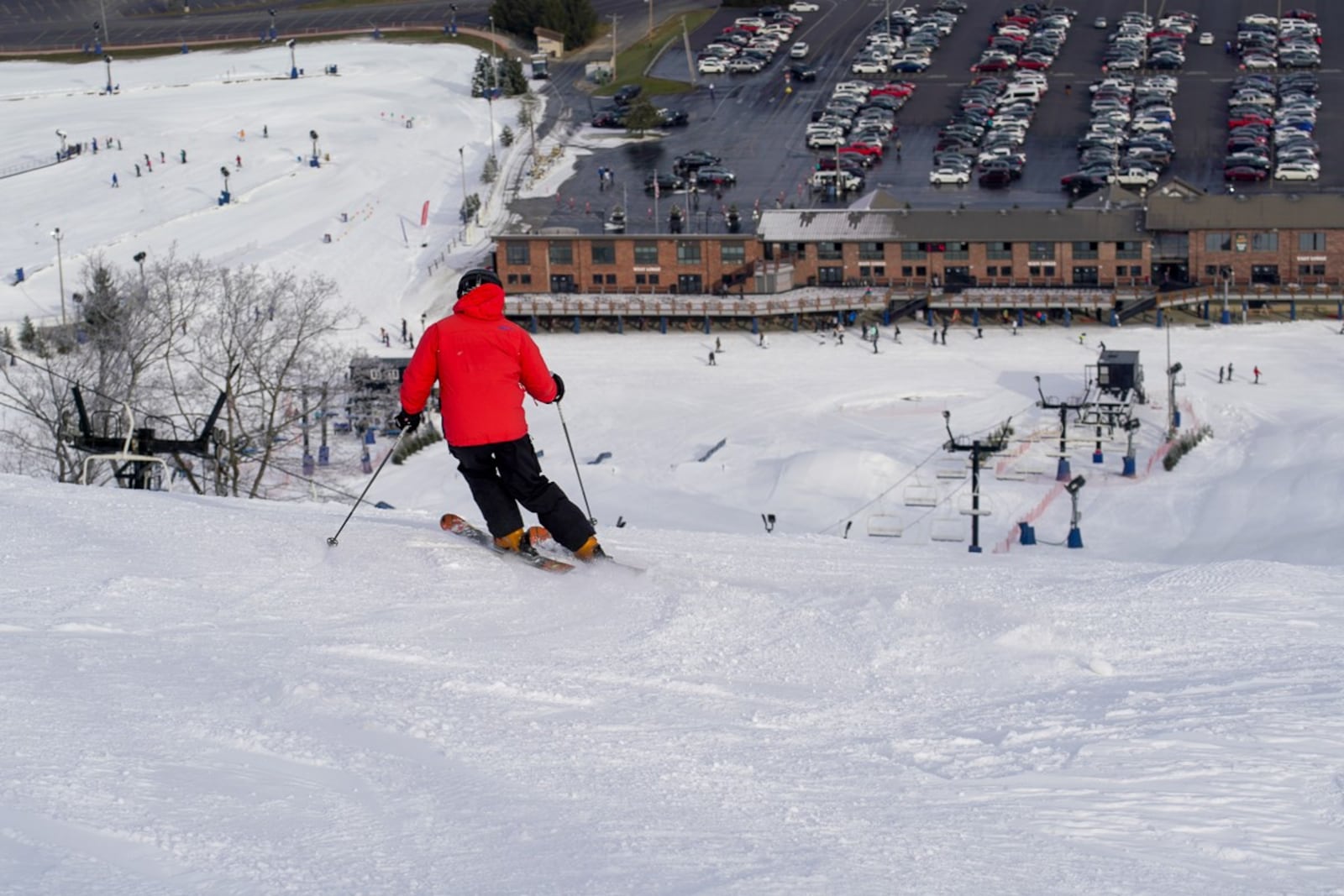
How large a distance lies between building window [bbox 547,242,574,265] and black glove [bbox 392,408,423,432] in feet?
127

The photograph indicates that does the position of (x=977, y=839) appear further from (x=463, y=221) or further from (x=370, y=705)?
(x=463, y=221)

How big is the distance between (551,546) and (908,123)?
49.8 m

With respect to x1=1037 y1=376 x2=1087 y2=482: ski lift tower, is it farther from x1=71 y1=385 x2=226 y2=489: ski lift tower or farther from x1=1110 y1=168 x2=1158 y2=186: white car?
x1=1110 y1=168 x2=1158 y2=186: white car

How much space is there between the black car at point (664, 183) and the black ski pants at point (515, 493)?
43.0 m

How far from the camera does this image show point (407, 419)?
32.2ft

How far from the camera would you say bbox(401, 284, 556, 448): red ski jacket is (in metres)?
Result: 9.51

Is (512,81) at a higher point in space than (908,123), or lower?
higher

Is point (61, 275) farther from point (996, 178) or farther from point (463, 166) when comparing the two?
point (996, 178)

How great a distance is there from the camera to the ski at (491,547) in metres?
9.45

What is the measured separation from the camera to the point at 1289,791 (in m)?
5.92

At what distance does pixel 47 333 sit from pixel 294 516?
A: 31611mm

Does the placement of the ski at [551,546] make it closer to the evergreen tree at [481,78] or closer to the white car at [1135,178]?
the white car at [1135,178]

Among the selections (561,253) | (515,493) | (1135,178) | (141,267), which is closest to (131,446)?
(515,493)

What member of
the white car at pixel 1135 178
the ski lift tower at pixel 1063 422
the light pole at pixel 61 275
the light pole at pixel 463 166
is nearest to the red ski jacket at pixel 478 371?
the ski lift tower at pixel 1063 422
